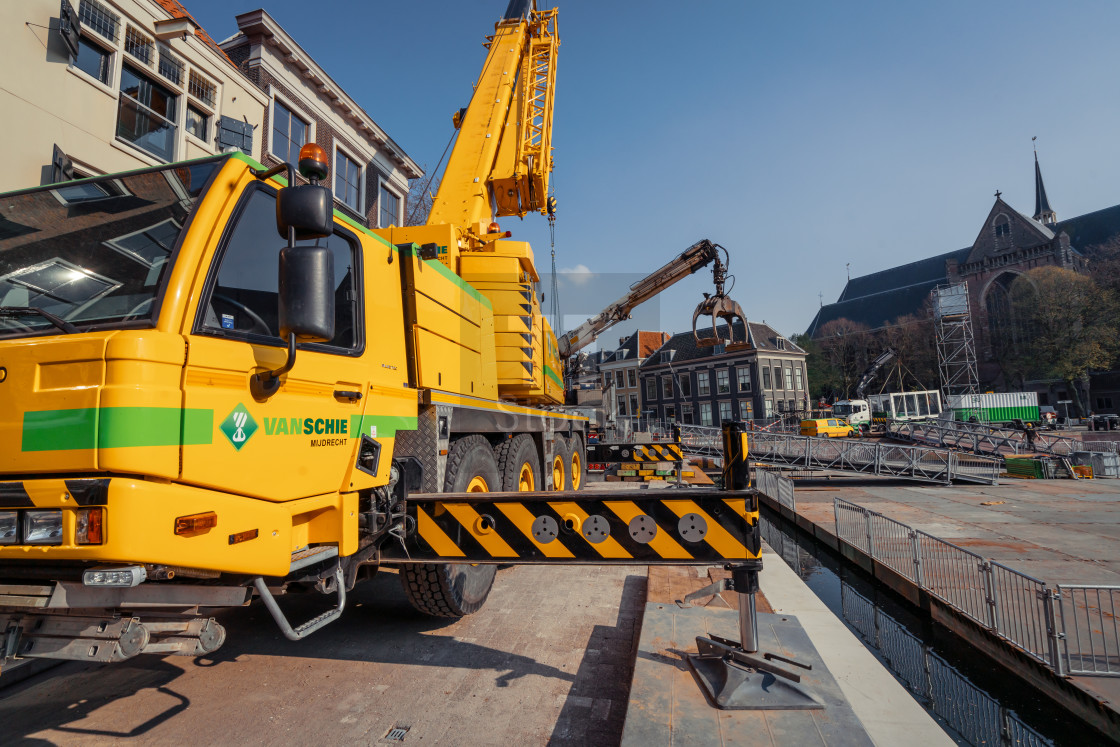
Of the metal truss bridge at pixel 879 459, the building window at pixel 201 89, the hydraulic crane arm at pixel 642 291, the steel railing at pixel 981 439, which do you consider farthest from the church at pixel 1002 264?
the building window at pixel 201 89

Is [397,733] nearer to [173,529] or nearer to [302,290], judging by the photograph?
[173,529]

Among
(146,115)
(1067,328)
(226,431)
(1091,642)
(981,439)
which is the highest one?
(1067,328)

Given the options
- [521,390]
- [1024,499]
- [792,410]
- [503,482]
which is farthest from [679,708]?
[792,410]

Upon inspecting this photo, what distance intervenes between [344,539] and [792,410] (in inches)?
2003

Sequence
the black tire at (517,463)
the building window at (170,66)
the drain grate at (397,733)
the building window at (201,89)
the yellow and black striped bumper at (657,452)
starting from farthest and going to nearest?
the yellow and black striped bumper at (657,452) < the building window at (201,89) < the building window at (170,66) < the black tire at (517,463) < the drain grate at (397,733)

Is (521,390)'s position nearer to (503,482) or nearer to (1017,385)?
(503,482)

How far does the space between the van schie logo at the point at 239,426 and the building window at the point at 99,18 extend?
8.31 metres

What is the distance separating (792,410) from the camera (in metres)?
48.7

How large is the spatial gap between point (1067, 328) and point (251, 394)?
61.7 meters

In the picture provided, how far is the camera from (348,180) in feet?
44.2

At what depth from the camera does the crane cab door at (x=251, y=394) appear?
2252 millimetres

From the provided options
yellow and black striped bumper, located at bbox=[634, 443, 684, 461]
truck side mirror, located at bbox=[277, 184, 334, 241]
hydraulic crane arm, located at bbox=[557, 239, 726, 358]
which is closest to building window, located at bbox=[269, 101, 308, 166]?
hydraulic crane arm, located at bbox=[557, 239, 726, 358]

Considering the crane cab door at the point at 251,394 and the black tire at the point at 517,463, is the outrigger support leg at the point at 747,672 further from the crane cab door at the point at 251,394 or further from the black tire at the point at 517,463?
the black tire at the point at 517,463

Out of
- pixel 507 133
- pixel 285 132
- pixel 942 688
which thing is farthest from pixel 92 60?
pixel 942 688
